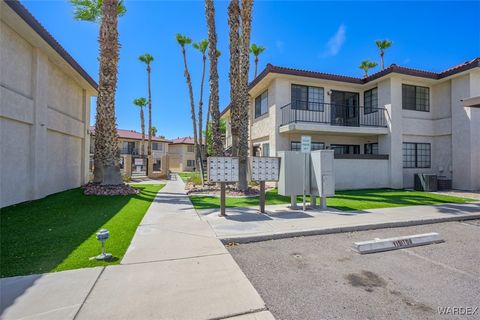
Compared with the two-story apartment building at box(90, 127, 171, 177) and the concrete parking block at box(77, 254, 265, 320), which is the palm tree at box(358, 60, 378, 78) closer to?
the two-story apartment building at box(90, 127, 171, 177)

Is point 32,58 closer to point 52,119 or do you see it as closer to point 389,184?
point 52,119

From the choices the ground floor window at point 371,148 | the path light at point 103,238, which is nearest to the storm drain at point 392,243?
the path light at point 103,238

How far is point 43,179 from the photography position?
1005cm

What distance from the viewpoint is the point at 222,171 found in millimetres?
7242

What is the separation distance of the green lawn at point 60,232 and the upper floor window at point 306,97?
10219mm

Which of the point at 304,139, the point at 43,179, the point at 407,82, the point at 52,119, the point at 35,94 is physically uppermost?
the point at 407,82

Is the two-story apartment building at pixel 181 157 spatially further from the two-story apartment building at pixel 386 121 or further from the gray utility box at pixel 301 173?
the gray utility box at pixel 301 173

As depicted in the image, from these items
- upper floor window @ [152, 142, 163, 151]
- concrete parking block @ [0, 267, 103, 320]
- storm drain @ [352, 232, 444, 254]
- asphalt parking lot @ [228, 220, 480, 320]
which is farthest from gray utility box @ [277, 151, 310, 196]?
upper floor window @ [152, 142, 163, 151]

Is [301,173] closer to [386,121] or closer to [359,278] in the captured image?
[359,278]

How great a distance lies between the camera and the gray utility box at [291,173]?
312 inches

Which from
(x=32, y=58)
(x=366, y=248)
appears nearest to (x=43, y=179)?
(x=32, y=58)

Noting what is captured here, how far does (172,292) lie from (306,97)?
14.0 m

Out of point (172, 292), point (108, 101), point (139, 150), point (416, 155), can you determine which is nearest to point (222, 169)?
point (172, 292)

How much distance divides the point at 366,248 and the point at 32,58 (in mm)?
12862
